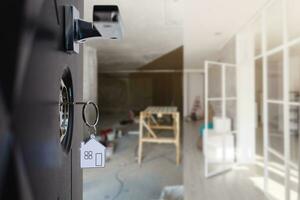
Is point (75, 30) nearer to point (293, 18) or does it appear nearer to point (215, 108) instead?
point (293, 18)

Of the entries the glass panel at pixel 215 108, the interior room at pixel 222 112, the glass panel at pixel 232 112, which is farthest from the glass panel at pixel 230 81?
the glass panel at pixel 215 108

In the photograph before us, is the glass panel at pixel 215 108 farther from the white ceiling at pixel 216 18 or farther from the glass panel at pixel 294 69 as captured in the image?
the glass panel at pixel 294 69

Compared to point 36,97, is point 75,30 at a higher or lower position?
higher

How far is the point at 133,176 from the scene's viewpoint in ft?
8.98

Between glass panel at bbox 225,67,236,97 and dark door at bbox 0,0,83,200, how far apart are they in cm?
398

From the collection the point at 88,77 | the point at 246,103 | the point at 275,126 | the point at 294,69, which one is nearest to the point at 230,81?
the point at 246,103

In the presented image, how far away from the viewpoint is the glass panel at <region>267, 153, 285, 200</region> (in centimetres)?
278

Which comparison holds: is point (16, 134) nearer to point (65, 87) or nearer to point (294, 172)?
point (65, 87)

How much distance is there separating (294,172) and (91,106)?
2.49m

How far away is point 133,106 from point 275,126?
423 cm

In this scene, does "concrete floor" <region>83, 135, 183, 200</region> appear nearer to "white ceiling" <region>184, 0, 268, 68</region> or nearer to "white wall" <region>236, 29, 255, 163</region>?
"white wall" <region>236, 29, 255, 163</region>

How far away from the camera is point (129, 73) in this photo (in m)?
8.91

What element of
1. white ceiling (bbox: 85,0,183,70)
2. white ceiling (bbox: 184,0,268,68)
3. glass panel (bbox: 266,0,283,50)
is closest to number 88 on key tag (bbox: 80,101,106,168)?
white ceiling (bbox: 85,0,183,70)

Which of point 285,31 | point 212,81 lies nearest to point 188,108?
point 212,81
